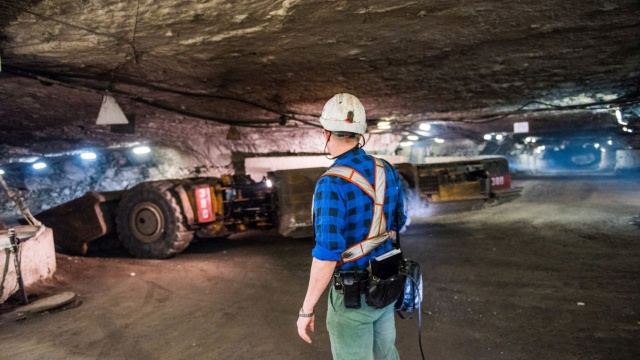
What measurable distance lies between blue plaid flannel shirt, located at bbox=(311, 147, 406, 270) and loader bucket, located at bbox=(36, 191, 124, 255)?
300 inches

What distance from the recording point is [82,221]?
8.02 metres

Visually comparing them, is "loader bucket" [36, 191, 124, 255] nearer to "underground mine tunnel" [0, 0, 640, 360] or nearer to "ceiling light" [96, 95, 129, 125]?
"underground mine tunnel" [0, 0, 640, 360]

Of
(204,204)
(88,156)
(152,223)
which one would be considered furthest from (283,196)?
(88,156)

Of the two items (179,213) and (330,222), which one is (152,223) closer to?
(179,213)

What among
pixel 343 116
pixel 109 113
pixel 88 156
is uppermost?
pixel 88 156

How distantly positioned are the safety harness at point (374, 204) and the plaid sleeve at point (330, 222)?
94 mm

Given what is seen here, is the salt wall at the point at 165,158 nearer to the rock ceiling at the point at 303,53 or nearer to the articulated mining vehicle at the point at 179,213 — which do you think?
the articulated mining vehicle at the point at 179,213

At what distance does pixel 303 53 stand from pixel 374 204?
3.29 metres

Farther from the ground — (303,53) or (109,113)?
(303,53)

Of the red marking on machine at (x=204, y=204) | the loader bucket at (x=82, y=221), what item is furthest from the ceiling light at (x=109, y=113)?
the loader bucket at (x=82, y=221)

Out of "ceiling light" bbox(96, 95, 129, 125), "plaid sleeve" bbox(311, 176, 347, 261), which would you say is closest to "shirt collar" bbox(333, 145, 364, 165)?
"plaid sleeve" bbox(311, 176, 347, 261)

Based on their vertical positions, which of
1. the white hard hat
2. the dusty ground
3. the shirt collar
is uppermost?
the white hard hat

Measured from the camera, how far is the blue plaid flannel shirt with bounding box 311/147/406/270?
2.09 m

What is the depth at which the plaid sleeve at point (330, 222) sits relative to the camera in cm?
208
